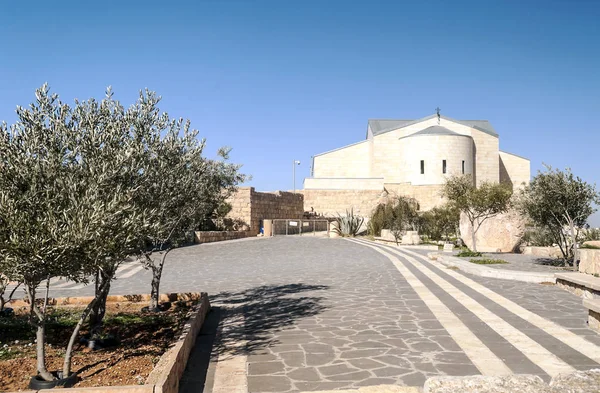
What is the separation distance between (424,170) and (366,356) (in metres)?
51.5

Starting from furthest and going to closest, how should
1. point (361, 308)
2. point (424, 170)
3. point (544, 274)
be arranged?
point (424, 170), point (544, 274), point (361, 308)

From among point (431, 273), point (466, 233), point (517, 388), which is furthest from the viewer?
point (466, 233)

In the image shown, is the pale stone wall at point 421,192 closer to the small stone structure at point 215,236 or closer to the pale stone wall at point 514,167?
the pale stone wall at point 514,167

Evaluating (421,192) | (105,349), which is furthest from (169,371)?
(421,192)

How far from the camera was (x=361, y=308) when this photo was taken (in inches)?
332

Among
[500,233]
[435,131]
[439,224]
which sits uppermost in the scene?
[435,131]

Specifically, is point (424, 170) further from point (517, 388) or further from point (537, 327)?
point (517, 388)

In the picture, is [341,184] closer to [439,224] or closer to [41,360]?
[439,224]

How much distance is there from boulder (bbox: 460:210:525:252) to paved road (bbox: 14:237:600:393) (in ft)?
32.3

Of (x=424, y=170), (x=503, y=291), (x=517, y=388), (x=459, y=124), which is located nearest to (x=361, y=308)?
(x=503, y=291)

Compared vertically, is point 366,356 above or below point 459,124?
below

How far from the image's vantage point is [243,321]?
769 centimetres

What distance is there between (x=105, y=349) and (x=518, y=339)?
525cm

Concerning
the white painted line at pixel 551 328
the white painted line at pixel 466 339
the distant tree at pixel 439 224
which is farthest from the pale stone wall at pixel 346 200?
the white painted line at pixel 466 339
